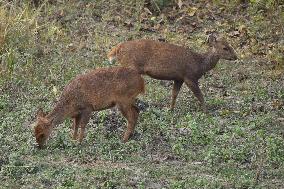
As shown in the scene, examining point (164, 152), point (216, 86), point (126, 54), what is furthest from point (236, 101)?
point (164, 152)

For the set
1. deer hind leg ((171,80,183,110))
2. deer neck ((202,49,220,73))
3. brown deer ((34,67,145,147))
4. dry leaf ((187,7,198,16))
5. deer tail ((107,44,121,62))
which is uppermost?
brown deer ((34,67,145,147))

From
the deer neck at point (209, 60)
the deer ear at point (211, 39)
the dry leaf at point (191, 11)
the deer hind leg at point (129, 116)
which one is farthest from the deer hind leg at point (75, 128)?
the dry leaf at point (191, 11)

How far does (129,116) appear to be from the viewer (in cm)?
1008

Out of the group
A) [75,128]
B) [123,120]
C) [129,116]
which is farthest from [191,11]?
[75,128]

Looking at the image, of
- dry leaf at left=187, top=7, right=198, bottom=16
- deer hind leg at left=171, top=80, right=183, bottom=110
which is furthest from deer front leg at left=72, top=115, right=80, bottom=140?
dry leaf at left=187, top=7, right=198, bottom=16

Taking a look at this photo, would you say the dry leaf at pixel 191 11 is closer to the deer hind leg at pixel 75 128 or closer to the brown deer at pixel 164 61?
the brown deer at pixel 164 61

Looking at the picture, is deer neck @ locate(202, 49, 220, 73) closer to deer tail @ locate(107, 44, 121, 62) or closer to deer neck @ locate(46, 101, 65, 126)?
deer tail @ locate(107, 44, 121, 62)

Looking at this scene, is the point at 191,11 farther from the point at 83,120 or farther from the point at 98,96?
the point at 83,120

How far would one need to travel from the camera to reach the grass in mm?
8633

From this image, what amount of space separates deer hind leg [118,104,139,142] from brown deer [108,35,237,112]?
1.59 metres

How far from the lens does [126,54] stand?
38.3ft

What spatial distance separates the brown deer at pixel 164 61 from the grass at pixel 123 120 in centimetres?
43

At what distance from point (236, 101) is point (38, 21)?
4.85m

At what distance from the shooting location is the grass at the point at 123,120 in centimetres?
863
